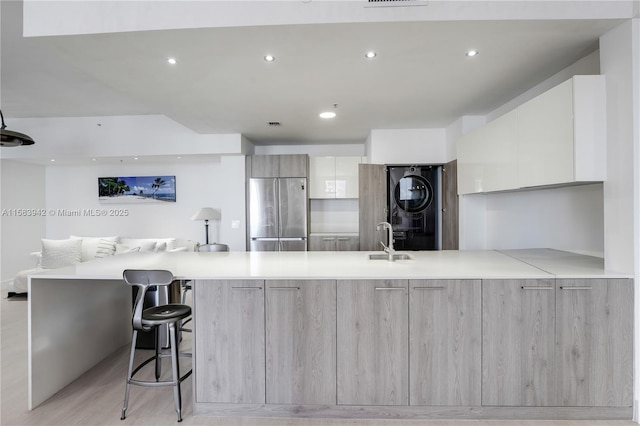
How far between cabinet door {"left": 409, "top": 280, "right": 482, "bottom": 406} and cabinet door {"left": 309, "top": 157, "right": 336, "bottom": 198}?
9.96ft

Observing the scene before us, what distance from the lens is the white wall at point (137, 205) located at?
5.45m

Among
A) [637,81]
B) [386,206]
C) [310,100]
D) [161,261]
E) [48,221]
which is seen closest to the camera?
[637,81]

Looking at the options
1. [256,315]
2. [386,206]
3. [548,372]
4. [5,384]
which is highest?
[386,206]

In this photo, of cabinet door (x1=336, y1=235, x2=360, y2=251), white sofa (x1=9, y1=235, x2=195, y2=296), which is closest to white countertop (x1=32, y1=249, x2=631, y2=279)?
cabinet door (x1=336, y1=235, x2=360, y2=251)

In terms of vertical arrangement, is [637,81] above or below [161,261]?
above

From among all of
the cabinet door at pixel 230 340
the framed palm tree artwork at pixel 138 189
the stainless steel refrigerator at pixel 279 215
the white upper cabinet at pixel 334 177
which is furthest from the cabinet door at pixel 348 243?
the framed palm tree artwork at pixel 138 189

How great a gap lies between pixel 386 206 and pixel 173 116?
2.86 m

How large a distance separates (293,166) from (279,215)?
77 centimetres

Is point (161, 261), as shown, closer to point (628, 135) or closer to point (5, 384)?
point (5, 384)

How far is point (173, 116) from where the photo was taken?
11.3 ft

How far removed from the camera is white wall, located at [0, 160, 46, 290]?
4.90 metres

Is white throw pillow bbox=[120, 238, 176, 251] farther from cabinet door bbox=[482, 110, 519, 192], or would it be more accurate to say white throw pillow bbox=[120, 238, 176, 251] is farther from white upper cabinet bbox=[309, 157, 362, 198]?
cabinet door bbox=[482, 110, 519, 192]

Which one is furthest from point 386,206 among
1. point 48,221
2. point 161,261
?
point 48,221

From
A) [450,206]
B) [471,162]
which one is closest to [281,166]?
[450,206]
